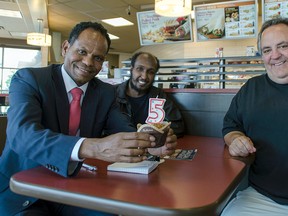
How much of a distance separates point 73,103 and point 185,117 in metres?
1.43

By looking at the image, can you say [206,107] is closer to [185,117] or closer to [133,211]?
[185,117]

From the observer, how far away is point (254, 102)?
1.60 metres

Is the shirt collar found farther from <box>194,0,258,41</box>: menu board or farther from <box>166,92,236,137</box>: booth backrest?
<box>194,0,258,41</box>: menu board

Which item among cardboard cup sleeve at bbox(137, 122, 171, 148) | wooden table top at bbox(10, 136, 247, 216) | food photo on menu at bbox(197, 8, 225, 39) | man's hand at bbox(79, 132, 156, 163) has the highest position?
food photo on menu at bbox(197, 8, 225, 39)

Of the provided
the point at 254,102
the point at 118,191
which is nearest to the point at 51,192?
the point at 118,191

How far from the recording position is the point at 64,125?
1.29m

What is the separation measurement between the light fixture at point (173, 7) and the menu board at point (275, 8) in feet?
3.10

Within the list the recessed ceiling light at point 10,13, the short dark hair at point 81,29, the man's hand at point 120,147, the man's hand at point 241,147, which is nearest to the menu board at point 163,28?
the short dark hair at point 81,29

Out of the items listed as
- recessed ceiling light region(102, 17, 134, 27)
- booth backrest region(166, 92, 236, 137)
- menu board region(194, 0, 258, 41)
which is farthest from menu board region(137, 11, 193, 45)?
recessed ceiling light region(102, 17, 134, 27)

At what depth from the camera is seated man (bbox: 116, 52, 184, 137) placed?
8.31 feet

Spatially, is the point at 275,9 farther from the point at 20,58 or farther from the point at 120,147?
the point at 20,58

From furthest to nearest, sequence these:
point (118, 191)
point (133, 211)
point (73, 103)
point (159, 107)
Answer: point (73, 103) < point (159, 107) < point (118, 191) < point (133, 211)

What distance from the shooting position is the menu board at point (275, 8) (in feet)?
9.86

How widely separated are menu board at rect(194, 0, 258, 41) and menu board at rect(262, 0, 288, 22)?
0.37 feet
